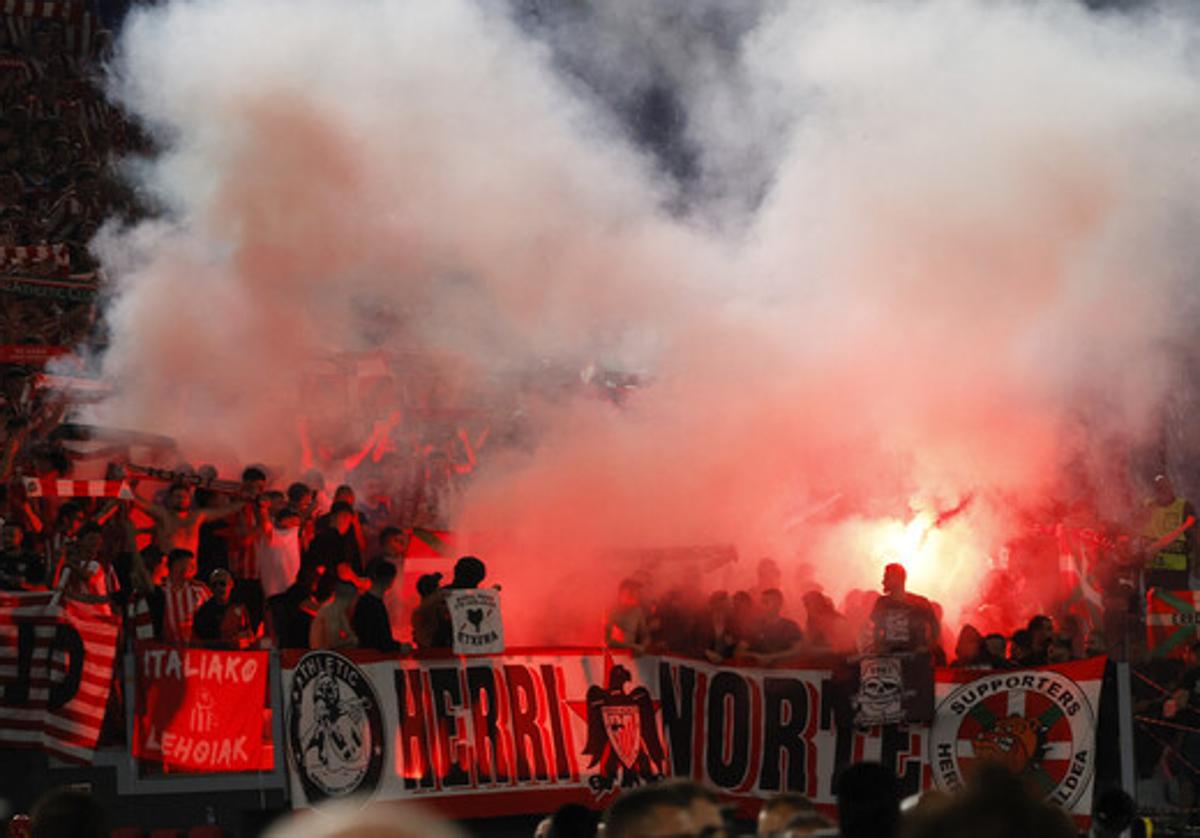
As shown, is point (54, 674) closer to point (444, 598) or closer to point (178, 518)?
point (178, 518)

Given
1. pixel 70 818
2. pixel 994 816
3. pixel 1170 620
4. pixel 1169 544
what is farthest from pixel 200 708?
pixel 994 816

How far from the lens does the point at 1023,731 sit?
9.59m

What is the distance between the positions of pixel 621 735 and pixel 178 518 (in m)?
3.05

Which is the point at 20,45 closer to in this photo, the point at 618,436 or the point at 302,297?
the point at 302,297

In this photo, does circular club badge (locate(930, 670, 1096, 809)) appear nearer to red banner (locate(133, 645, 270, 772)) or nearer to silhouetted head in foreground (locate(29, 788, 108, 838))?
red banner (locate(133, 645, 270, 772))

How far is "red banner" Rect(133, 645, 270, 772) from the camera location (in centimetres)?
973

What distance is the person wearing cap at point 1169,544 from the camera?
12.5 m

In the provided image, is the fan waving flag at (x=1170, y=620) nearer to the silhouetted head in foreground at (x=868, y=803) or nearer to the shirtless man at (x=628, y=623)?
the shirtless man at (x=628, y=623)

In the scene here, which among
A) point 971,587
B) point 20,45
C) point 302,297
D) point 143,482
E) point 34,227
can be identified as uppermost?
point 20,45

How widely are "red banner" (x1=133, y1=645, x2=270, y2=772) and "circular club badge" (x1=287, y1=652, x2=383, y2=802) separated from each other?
0.81 feet

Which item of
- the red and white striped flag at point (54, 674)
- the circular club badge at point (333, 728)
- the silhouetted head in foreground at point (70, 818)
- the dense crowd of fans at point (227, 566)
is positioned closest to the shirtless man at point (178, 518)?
the dense crowd of fans at point (227, 566)

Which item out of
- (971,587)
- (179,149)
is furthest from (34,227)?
(971,587)

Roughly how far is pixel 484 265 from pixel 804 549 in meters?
3.51

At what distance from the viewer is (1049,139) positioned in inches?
563
